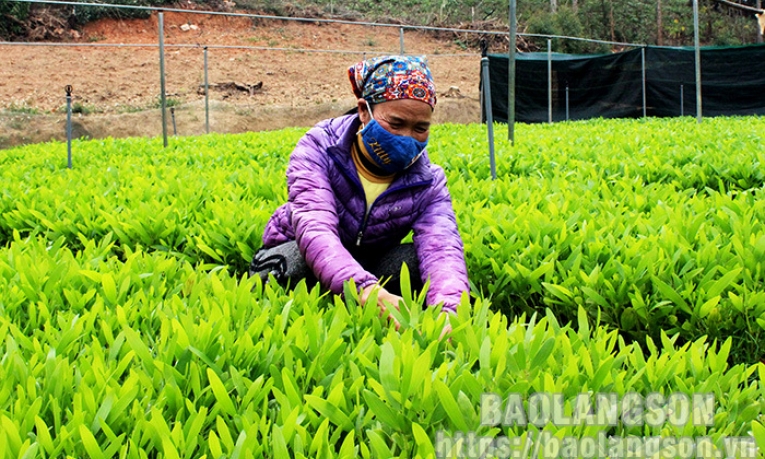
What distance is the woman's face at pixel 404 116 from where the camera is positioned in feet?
8.13

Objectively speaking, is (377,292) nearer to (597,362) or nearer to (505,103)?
(597,362)

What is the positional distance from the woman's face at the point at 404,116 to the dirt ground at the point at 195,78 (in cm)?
1370

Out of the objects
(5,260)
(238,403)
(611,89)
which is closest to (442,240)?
(238,403)

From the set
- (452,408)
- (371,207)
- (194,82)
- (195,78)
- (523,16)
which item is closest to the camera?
(452,408)

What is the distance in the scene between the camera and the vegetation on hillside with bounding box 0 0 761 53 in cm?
2452

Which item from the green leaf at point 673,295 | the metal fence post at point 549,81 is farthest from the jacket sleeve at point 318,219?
the metal fence post at point 549,81

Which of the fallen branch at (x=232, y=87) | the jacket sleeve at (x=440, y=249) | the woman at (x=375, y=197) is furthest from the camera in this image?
the fallen branch at (x=232, y=87)

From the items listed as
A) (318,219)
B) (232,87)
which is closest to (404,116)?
(318,219)

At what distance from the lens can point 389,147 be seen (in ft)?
8.23

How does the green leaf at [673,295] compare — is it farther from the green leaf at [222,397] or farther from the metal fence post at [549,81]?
the metal fence post at [549,81]

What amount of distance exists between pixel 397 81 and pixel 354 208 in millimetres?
512

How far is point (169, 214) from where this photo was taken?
12.1 feet

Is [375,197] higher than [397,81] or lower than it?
lower

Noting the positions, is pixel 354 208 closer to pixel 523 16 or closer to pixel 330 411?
pixel 330 411
